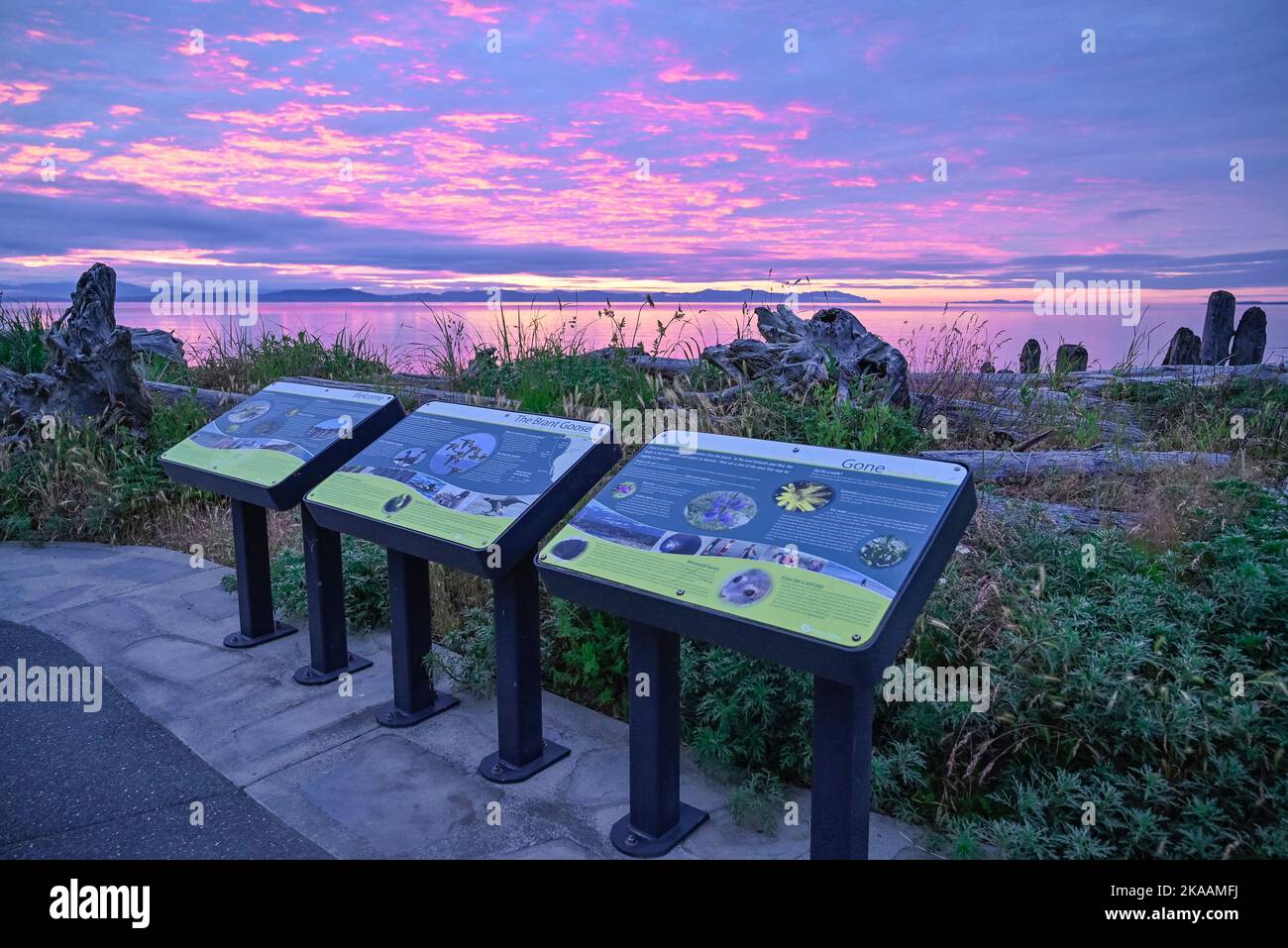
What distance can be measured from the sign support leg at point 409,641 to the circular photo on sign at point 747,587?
1.63m

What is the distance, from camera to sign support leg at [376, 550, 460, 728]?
12.0 ft

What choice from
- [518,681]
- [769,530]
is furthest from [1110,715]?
[518,681]

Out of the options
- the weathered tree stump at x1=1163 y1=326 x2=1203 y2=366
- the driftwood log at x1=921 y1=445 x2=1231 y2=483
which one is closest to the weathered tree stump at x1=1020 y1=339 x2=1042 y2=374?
the weathered tree stump at x1=1163 y1=326 x2=1203 y2=366

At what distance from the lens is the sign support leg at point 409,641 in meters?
3.65

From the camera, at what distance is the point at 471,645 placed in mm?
4176

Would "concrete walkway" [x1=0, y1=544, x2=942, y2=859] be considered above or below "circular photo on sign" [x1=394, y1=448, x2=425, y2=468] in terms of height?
below

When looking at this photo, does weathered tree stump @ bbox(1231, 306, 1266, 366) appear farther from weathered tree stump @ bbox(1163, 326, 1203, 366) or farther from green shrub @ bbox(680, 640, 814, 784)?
green shrub @ bbox(680, 640, 814, 784)

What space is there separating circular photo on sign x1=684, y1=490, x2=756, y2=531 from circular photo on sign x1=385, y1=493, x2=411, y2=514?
1195 millimetres

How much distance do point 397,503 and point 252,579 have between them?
171 centimetres

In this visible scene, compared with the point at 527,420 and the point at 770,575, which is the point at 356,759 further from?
the point at 770,575

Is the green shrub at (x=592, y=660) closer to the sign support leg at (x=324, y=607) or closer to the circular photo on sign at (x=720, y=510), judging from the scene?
the sign support leg at (x=324, y=607)

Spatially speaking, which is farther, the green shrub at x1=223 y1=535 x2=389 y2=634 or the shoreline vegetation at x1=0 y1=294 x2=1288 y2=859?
the green shrub at x1=223 y1=535 x2=389 y2=634

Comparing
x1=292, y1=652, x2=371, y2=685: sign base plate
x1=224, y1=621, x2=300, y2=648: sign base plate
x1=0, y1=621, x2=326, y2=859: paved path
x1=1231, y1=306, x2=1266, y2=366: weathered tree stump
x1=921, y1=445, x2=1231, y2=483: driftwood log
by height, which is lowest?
x1=0, y1=621, x2=326, y2=859: paved path
